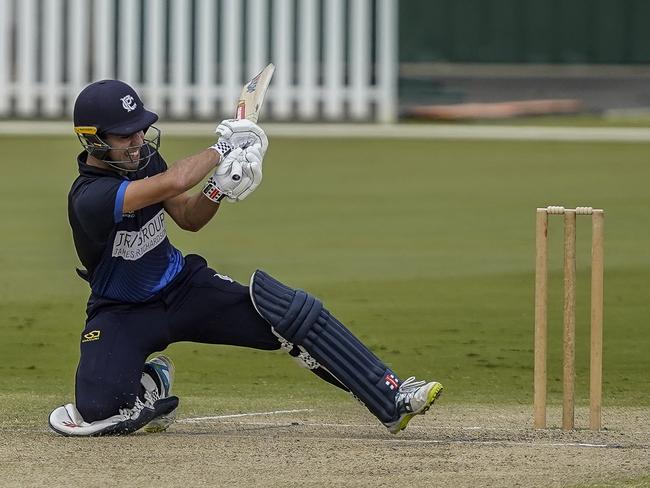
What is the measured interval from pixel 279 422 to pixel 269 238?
692cm

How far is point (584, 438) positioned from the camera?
572 cm

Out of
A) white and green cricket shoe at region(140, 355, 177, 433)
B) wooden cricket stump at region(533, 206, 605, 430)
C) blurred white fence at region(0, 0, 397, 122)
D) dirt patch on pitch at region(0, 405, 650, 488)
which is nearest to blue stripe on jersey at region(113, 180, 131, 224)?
white and green cricket shoe at region(140, 355, 177, 433)

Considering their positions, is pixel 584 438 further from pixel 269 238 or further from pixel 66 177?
pixel 66 177

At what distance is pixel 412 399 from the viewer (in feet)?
18.2

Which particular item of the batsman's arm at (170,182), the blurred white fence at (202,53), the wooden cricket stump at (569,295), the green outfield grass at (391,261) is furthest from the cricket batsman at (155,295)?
the blurred white fence at (202,53)

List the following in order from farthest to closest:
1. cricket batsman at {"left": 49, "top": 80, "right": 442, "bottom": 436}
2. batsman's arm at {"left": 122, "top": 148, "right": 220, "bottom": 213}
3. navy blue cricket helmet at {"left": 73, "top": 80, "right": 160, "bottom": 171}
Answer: navy blue cricket helmet at {"left": 73, "top": 80, "right": 160, "bottom": 171} → cricket batsman at {"left": 49, "top": 80, "right": 442, "bottom": 436} → batsman's arm at {"left": 122, "top": 148, "right": 220, "bottom": 213}

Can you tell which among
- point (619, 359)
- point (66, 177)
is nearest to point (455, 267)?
point (619, 359)

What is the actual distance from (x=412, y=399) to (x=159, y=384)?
3.58ft

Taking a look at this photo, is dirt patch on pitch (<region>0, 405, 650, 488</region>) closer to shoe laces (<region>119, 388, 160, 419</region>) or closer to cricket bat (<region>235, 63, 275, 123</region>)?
shoe laces (<region>119, 388, 160, 419</region>)

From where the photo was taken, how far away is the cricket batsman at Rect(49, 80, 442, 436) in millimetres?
5602

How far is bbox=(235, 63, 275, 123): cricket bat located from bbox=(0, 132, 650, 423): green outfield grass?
1.50 meters

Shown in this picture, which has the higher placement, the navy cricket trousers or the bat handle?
the bat handle

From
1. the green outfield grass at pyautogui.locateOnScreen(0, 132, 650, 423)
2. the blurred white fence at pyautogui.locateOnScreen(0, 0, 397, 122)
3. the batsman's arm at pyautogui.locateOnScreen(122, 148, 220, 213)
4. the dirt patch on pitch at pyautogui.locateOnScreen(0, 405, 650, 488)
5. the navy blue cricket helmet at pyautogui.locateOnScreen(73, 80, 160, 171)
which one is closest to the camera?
the dirt patch on pitch at pyautogui.locateOnScreen(0, 405, 650, 488)

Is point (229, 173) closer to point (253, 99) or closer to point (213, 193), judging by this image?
point (213, 193)
